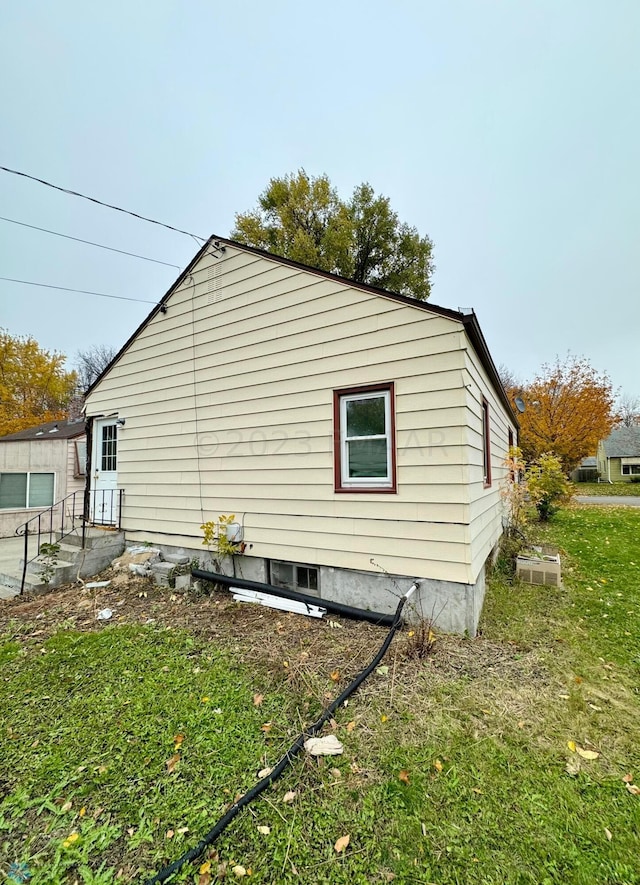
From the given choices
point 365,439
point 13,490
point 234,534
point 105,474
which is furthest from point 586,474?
point 13,490

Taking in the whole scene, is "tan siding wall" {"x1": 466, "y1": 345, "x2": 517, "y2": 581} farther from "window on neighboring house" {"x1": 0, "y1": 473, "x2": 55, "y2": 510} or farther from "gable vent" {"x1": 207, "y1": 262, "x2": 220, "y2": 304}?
"window on neighboring house" {"x1": 0, "y1": 473, "x2": 55, "y2": 510}

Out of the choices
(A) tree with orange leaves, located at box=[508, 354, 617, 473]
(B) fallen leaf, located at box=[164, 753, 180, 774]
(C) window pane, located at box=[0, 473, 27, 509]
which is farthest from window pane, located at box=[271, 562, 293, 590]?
(A) tree with orange leaves, located at box=[508, 354, 617, 473]

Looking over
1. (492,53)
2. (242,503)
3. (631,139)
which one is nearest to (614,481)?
(631,139)

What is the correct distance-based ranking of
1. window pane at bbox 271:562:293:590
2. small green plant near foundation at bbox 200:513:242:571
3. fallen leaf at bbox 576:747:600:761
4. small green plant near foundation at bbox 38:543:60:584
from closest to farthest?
fallen leaf at bbox 576:747:600:761
window pane at bbox 271:562:293:590
small green plant near foundation at bbox 200:513:242:571
small green plant near foundation at bbox 38:543:60:584

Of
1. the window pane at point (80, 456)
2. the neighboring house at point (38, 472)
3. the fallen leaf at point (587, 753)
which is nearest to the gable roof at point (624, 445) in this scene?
the fallen leaf at point (587, 753)

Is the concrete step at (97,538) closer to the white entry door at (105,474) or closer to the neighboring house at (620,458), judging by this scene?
the white entry door at (105,474)

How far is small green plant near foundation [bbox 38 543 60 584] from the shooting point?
614 cm

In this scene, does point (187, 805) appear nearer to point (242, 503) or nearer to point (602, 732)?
point (602, 732)

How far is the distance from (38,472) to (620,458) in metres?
42.5

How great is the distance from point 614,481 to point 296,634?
40.5 meters

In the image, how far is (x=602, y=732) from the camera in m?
2.71

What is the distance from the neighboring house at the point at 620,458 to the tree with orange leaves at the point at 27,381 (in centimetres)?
4042

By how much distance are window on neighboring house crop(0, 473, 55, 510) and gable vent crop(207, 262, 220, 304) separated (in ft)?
30.1

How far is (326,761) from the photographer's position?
2.49 meters
